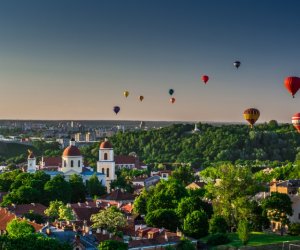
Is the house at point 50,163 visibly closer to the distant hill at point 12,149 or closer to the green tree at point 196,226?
the green tree at point 196,226

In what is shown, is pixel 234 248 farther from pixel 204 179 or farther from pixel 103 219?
pixel 204 179

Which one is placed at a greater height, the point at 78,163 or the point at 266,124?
the point at 266,124

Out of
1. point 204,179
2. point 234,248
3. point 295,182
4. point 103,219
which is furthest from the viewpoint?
point 204,179

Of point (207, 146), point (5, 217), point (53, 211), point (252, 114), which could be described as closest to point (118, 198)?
point (53, 211)

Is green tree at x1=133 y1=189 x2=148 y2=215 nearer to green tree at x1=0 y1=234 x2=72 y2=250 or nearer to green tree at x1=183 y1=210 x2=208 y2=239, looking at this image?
green tree at x1=183 y1=210 x2=208 y2=239

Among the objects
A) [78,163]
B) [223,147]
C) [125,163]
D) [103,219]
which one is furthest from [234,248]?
[223,147]
